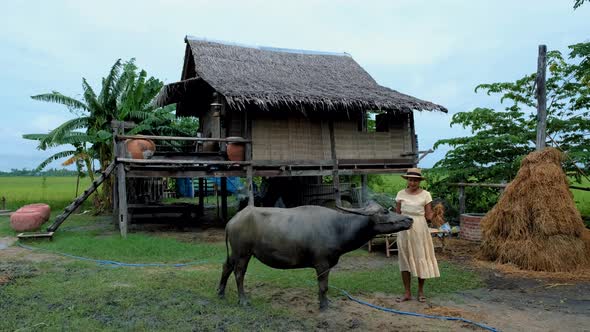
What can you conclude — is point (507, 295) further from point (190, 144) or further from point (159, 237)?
point (190, 144)

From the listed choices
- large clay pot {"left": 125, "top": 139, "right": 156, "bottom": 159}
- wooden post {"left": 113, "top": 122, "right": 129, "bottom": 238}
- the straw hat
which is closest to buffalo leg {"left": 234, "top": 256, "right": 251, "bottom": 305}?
the straw hat

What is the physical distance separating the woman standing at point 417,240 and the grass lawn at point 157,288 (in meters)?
0.64

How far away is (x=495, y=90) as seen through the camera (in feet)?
43.0

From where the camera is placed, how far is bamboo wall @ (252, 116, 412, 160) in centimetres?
1196

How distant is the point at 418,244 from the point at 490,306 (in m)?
1.15

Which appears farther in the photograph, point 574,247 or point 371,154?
point 371,154

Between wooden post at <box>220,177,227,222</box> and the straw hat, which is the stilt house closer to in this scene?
wooden post at <box>220,177,227,222</box>

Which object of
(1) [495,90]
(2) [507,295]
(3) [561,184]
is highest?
(1) [495,90]

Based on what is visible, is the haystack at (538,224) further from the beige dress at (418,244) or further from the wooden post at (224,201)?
the wooden post at (224,201)

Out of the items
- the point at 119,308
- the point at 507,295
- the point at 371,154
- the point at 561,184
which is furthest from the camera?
the point at 371,154

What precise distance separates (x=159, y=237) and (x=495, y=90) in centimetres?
1037

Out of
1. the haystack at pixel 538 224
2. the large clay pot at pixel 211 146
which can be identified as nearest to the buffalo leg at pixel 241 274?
the haystack at pixel 538 224

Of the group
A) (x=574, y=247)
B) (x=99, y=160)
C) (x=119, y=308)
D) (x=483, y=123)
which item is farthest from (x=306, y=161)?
(x=99, y=160)

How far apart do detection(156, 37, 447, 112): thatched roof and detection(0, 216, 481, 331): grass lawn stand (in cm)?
392
